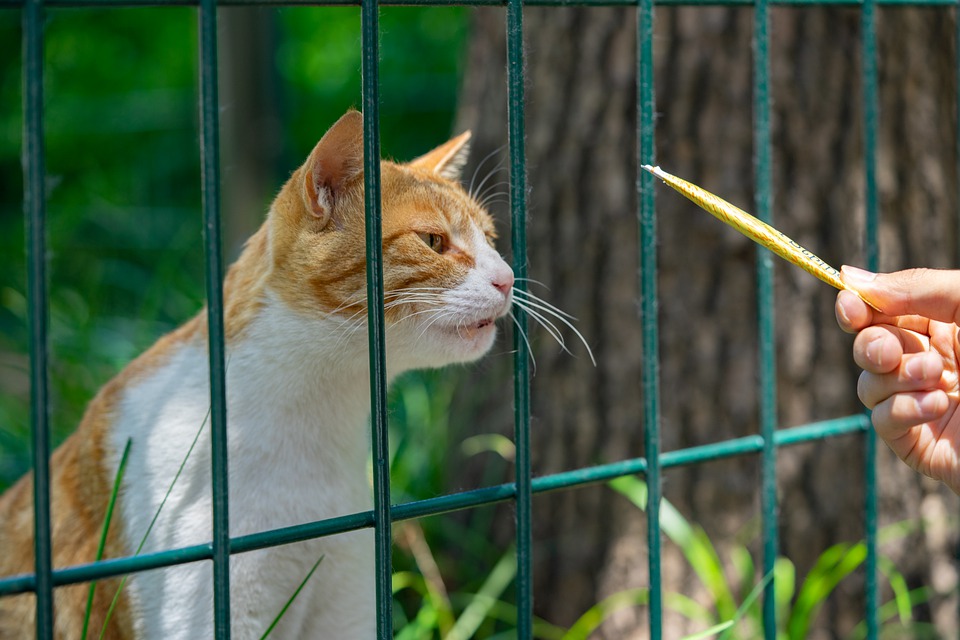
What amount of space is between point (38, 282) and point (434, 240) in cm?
67

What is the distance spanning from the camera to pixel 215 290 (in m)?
1.18

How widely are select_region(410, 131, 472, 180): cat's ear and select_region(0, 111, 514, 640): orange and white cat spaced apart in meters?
0.12

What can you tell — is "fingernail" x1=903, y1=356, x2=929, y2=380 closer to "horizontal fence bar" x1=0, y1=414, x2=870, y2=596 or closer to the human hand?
the human hand

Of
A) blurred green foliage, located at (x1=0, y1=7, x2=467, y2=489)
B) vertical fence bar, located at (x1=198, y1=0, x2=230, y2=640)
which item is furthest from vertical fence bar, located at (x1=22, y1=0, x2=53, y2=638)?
blurred green foliage, located at (x1=0, y1=7, x2=467, y2=489)

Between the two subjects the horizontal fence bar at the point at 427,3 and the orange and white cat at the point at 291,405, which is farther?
the orange and white cat at the point at 291,405

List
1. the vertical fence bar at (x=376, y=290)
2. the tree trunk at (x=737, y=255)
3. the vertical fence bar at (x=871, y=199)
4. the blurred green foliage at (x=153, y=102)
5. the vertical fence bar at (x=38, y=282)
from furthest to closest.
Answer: the blurred green foliage at (x=153, y=102), the tree trunk at (x=737, y=255), the vertical fence bar at (x=871, y=199), the vertical fence bar at (x=376, y=290), the vertical fence bar at (x=38, y=282)

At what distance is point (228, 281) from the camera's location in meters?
1.79

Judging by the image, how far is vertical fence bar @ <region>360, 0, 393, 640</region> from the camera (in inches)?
49.7

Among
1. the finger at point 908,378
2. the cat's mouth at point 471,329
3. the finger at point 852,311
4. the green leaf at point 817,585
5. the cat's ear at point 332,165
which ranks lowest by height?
the green leaf at point 817,585

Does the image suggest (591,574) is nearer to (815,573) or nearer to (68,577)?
(815,573)

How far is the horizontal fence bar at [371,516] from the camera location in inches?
43.9

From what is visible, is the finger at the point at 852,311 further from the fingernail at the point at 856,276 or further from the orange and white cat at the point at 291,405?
the orange and white cat at the point at 291,405

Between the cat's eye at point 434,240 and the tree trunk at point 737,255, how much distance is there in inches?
43.7

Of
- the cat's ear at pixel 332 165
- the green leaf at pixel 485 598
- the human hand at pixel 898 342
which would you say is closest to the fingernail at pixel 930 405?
the human hand at pixel 898 342
